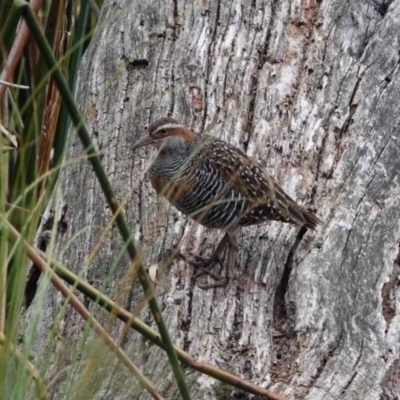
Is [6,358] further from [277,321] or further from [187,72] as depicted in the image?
[187,72]

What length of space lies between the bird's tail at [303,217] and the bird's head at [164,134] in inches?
25.6

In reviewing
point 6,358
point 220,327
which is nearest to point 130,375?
point 6,358

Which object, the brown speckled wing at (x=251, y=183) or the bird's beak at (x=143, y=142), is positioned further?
the bird's beak at (x=143, y=142)

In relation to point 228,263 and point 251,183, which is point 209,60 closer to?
point 251,183

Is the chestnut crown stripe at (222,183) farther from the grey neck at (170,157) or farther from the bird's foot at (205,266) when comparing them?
the bird's foot at (205,266)

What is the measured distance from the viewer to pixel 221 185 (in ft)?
15.1

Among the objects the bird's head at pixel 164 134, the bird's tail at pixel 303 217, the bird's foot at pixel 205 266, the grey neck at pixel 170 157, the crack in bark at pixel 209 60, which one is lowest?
the bird's foot at pixel 205 266

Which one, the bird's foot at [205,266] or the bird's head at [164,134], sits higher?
the bird's head at [164,134]

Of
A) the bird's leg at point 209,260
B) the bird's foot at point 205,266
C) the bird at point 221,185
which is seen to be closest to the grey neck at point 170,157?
the bird at point 221,185

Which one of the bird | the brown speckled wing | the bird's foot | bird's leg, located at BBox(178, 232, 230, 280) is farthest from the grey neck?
the bird's foot

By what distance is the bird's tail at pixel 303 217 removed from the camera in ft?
13.6

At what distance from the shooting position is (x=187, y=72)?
491cm

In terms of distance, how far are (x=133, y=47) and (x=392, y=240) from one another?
175 cm

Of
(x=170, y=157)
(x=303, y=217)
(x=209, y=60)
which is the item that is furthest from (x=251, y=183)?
(x=209, y=60)
